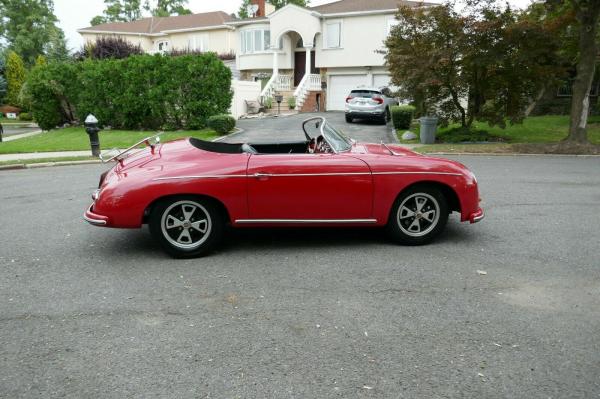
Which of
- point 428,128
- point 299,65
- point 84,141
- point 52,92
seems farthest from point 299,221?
point 299,65

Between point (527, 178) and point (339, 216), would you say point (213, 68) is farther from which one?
point (339, 216)

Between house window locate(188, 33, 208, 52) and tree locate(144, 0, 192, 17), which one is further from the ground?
tree locate(144, 0, 192, 17)

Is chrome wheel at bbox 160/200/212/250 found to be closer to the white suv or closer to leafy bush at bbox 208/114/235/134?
leafy bush at bbox 208/114/235/134

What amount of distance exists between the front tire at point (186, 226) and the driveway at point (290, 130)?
38.9 ft

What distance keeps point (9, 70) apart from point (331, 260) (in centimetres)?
4941

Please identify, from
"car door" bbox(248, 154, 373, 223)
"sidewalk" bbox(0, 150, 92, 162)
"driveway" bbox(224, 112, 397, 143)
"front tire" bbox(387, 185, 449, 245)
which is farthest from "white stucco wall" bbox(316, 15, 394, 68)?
"car door" bbox(248, 154, 373, 223)

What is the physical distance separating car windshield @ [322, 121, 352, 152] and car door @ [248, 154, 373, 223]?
0.31 m

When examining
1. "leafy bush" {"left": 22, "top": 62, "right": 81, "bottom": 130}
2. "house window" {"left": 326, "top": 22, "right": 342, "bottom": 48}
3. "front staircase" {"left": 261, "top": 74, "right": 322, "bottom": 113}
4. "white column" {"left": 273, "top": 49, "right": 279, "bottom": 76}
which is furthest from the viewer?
"white column" {"left": 273, "top": 49, "right": 279, "bottom": 76}

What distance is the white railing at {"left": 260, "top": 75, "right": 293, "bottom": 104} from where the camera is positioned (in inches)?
1133

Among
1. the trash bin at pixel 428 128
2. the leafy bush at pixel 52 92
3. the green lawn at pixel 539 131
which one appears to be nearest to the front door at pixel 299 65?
the leafy bush at pixel 52 92

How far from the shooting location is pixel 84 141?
18.3 meters

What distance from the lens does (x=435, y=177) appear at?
5027mm

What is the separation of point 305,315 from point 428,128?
44.8 ft

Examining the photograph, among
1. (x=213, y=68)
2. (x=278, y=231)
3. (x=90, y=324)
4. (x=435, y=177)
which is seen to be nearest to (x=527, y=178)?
(x=435, y=177)
